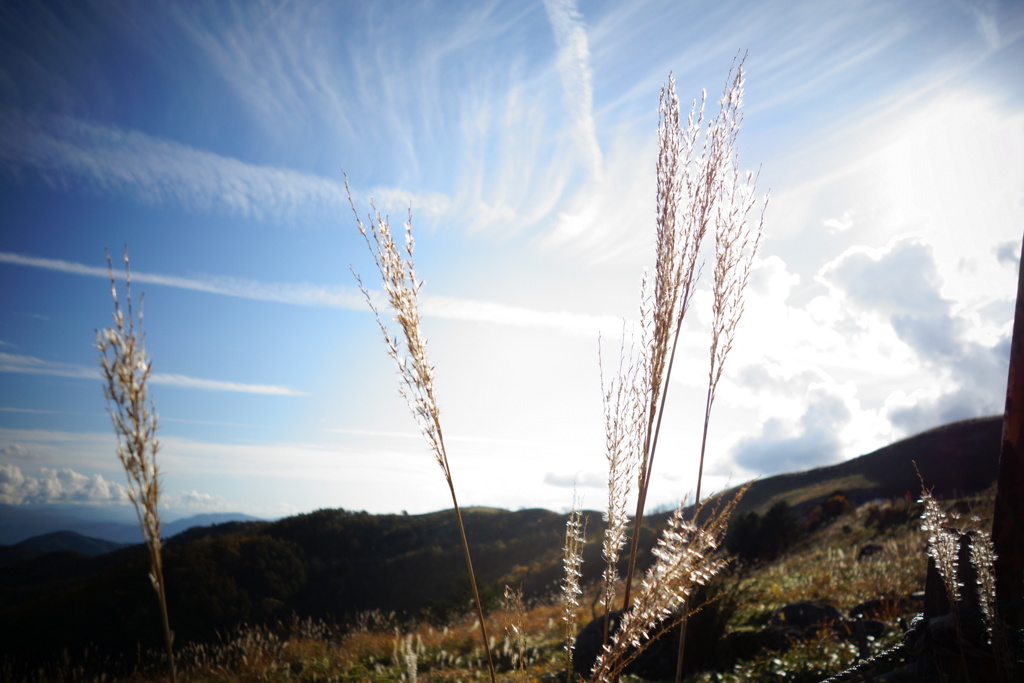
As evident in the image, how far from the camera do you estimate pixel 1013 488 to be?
6.26 ft

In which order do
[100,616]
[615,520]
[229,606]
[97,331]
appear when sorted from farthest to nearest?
[229,606] → [100,616] → [615,520] → [97,331]

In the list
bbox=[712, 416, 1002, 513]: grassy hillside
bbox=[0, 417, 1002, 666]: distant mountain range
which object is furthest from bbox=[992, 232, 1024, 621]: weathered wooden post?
bbox=[712, 416, 1002, 513]: grassy hillside

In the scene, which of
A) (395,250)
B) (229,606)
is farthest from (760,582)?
(229,606)

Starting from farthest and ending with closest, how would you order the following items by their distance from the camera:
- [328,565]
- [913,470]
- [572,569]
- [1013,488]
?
[328,565] < [913,470] < [1013,488] < [572,569]

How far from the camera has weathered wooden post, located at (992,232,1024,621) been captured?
1.88 metres

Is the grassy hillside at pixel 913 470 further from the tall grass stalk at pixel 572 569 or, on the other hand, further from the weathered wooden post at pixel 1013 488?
the tall grass stalk at pixel 572 569

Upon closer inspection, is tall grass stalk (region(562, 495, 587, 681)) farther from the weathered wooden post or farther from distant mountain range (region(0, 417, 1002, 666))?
distant mountain range (region(0, 417, 1002, 666))

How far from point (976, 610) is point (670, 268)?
1870mm

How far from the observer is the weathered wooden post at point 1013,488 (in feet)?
6.17

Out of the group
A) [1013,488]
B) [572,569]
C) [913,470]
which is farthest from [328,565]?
[1013,488]

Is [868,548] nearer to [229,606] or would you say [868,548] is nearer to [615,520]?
[615,520]

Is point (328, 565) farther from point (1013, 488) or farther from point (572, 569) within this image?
point (1013, 488)

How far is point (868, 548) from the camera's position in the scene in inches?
554

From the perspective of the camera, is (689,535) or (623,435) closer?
(689,535)
